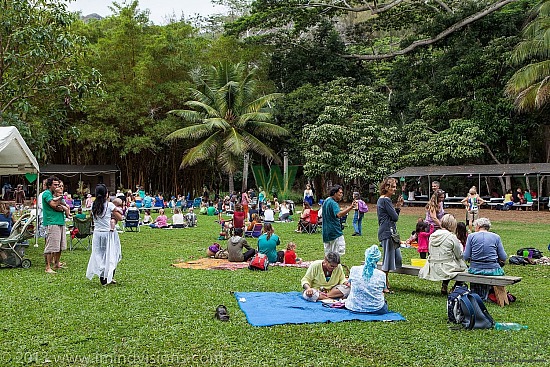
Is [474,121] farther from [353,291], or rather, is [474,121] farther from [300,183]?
[353,291]

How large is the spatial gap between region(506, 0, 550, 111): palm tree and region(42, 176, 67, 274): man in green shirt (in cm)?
1829

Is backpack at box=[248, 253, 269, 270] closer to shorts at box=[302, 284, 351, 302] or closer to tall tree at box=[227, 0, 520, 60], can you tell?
shorts at box=[302, 284, 351, 302]

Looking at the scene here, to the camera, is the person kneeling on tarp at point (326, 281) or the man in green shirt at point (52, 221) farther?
the man in green shirt at point (52, 221)

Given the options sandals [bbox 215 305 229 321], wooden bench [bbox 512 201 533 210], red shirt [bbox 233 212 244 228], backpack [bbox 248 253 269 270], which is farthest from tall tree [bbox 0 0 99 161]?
wooden bench [bbox 512 201 533 210]

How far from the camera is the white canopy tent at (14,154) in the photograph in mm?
9828

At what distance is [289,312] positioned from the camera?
6.30 meters

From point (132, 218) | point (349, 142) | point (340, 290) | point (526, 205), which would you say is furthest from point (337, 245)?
point (349, 142)

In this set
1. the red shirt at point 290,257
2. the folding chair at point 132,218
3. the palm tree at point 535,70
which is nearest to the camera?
the red shirt at point 290,257

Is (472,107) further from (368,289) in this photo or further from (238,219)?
(368,289)

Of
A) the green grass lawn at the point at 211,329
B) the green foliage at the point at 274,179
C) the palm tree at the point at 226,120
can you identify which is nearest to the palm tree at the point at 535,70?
the palm tree at the point at 226,120

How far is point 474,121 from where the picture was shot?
26.3 meters

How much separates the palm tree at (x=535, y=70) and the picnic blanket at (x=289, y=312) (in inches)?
698

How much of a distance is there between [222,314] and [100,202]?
9.24 ft

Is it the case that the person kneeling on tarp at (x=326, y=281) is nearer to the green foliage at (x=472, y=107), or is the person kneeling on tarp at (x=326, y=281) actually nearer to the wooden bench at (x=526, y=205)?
the wooden bench at (x=526, y=205)
